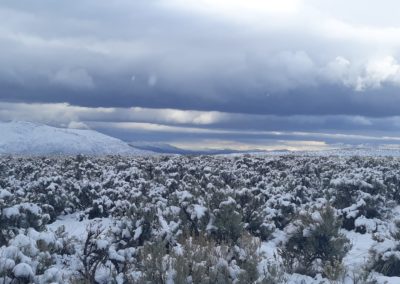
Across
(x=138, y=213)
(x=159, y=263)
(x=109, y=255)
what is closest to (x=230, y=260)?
(x=159, y=263)

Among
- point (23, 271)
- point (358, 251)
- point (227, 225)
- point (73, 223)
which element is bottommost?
point (73, 223)

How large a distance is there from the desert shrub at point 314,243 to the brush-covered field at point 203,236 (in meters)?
0.02

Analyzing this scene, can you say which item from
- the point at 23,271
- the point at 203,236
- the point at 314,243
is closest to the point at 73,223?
the point at 203,236

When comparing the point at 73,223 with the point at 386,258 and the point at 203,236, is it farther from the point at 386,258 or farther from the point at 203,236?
the point at 386,258

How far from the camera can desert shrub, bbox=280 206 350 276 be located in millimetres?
12242

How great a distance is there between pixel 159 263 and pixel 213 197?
8499 mm

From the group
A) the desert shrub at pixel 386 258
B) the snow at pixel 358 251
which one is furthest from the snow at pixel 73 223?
the desert shrub at pixel 386 258

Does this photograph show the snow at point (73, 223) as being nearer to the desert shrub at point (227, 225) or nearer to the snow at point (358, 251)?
the desert shrub at point (227, 225)

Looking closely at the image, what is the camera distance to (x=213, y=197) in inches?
689

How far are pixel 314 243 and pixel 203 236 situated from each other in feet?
8.88

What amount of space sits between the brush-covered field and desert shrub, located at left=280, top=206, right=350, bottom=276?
0.02m

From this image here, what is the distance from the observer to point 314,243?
41.2ft

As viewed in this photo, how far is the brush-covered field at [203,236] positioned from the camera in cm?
927

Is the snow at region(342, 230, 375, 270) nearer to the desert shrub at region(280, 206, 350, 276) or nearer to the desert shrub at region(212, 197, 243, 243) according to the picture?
the desert shrub at region(280, 206, 350, 276)
